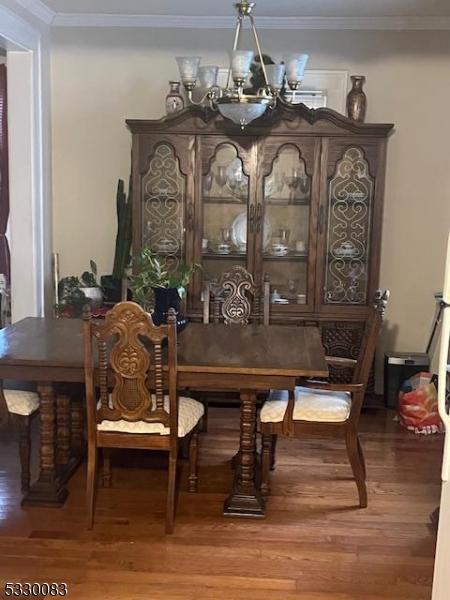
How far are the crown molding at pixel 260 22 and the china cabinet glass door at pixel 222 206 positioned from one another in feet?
2.87

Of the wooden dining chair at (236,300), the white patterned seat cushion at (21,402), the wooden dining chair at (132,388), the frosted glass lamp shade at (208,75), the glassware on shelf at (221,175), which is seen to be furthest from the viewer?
the glassware on shelf at (221,175)

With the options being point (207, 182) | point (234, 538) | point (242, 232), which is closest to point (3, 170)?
point (207, 182)

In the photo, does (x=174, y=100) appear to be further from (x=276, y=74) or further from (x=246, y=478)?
(x=246, y=478)

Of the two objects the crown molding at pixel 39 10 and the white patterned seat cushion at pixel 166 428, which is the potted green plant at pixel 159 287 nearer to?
the white patterned seat cushion at pixel 166 428

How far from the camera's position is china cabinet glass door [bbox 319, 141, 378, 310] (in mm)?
4418

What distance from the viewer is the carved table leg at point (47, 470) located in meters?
3.12

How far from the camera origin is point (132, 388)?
2857 mm

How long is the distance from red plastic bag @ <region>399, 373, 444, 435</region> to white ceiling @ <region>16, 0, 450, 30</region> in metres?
2.35

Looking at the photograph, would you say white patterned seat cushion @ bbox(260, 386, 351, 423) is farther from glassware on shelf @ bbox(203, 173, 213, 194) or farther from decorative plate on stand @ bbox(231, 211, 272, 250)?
glassware on shelf @ bbox(203, 173, 213, 194)

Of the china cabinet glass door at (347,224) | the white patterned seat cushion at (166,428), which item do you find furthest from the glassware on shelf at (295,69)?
the white patterned seat cushion at (166,428)

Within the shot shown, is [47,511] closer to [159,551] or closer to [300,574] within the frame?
[159,551]

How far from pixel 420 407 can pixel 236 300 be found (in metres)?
1.38

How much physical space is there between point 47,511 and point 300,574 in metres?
1.20

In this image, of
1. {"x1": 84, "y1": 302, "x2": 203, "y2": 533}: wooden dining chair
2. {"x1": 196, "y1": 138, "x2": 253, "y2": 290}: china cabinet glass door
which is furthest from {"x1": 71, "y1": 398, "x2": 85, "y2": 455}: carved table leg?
{"x1": 196, "y1": 138, "x2": 253, "y2": 290}: china cabinet glass door
